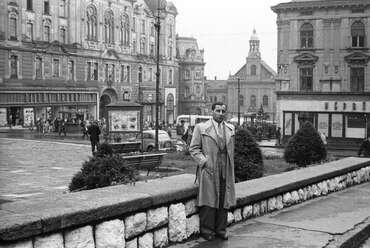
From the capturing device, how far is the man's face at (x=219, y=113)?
645 cm

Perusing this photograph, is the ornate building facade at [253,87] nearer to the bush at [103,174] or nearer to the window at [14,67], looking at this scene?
the window at [14,67]

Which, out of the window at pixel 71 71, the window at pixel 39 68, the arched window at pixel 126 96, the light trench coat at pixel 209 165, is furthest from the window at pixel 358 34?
the light trench coat at pixel 209 165

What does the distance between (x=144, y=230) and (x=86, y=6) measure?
4103 centimetres

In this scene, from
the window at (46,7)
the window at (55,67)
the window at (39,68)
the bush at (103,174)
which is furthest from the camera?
the window at (55,67)

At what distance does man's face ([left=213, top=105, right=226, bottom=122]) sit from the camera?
645 cm

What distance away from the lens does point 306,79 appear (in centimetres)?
4222

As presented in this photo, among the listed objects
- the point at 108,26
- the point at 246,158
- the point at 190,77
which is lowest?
the point at 246,158

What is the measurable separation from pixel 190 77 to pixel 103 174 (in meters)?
83.4

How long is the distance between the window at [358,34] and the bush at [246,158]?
3191 centimetres

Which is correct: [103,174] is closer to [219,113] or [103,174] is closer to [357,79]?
[219,113]

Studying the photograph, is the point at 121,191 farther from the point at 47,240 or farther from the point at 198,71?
the point at 198,71

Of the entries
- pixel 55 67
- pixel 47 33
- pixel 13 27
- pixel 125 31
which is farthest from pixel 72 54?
pixel 13 27

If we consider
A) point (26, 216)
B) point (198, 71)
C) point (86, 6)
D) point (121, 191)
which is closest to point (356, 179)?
point (121, 191)

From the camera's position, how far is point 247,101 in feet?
370
